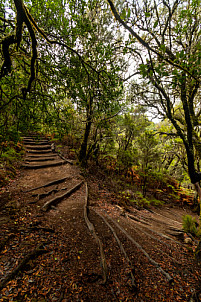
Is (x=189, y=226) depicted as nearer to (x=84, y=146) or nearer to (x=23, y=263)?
(x=23, y=263)

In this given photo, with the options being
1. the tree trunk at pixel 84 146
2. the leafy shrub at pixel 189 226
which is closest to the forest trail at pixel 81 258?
the leafy shrub at pixel 189 226

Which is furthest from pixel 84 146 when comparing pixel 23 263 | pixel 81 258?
pixel 23 263

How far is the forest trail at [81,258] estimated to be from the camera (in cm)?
231

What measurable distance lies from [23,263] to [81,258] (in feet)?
4.00

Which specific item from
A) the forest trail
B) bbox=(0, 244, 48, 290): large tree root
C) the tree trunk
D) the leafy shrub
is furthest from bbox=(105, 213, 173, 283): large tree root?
the tree trunk

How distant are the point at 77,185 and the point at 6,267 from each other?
495cm

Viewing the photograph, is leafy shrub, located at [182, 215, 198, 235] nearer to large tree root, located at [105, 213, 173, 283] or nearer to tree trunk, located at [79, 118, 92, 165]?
large tree root, located at [105, 213, 173, 283]

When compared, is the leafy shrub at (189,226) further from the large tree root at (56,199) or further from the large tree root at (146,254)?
the large tree root at (56,199)

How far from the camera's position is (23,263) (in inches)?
95.0

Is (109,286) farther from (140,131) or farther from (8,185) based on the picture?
(140,131)

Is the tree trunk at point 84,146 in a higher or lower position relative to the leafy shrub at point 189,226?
higher

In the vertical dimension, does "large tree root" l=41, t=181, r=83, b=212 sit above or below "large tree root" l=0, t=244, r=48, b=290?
below

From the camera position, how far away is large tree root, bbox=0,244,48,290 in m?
2.07

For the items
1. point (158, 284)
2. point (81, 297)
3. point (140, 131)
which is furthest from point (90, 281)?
point (140, 131)
